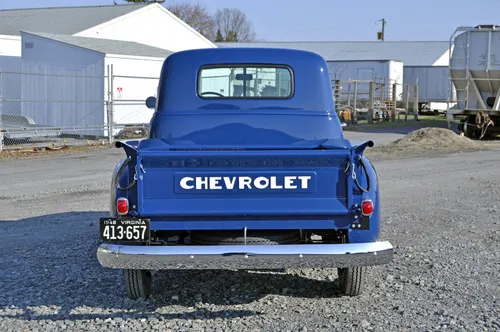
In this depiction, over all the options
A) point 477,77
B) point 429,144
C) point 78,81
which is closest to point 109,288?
point 429,144

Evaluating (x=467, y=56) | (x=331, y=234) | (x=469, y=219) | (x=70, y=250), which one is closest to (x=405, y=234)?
(x=469, y=219)

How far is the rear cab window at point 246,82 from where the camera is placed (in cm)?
733

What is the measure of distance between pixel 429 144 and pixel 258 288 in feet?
52.8

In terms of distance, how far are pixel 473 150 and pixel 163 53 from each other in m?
11.3

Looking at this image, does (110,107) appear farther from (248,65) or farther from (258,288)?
(258,288)

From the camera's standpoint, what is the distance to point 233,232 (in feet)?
18.8

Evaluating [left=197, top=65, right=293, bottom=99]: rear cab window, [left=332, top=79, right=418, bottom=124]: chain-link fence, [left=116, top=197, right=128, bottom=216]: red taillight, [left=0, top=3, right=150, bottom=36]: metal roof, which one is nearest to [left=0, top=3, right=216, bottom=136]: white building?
[left=0, top=3, right=150, bottom=36]: metal roof

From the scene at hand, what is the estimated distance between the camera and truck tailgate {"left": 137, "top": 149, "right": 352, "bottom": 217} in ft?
17.8

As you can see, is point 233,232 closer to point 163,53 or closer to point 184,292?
point 184,292

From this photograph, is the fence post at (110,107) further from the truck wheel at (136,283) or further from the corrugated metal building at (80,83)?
the truck wheel at (136,283)

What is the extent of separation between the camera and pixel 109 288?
6449 millimetres

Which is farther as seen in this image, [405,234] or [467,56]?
[467,56]

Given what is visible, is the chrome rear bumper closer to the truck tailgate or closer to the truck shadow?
the truck tailgate

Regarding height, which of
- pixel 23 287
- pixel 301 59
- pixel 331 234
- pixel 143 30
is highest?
pixel 143 30
